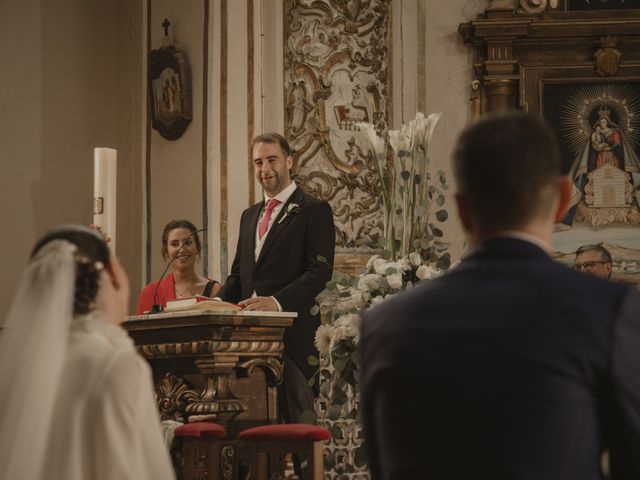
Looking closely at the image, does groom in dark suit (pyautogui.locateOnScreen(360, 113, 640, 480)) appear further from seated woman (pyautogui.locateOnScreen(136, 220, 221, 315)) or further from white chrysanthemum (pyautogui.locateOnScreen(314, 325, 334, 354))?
seated woman (pyautogui.locateOnScreen(136, 220, 221, 315))

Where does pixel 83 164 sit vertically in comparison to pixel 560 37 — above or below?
below

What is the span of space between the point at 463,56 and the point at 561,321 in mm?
7034

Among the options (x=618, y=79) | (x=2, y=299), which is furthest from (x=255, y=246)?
(x=618, y=79)

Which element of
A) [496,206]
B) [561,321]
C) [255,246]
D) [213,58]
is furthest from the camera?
[213,58]

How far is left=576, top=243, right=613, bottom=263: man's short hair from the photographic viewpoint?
8.20 meters

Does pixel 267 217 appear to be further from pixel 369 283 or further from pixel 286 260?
pixel 369 283

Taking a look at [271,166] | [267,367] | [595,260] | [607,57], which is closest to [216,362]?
[267,367]

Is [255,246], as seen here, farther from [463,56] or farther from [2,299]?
[463,56]

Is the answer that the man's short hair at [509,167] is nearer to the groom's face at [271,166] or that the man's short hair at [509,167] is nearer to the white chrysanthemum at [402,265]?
the white chrysanthemum at [402,265]

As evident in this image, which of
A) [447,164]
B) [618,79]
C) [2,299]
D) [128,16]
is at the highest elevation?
[128,16]

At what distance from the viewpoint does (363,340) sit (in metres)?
1.90

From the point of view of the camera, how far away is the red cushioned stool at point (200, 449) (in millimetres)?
4879

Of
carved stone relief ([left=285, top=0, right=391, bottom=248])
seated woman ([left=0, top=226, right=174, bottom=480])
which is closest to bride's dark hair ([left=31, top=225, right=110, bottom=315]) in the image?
seated woman ([left=0, top=226, right=174, bottom=480])

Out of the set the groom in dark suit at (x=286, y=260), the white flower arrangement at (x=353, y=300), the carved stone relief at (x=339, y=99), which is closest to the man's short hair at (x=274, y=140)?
the groom in dark suit at (x=286, y=260)
